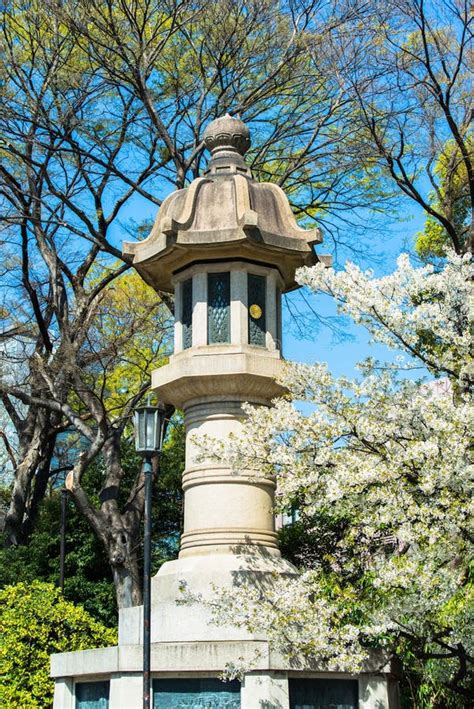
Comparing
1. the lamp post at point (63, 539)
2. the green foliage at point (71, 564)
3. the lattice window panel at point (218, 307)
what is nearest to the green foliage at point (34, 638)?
the lattice window panel at point (218, 307)

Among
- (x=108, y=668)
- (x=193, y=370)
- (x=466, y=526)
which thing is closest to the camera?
(x=466, y=526)

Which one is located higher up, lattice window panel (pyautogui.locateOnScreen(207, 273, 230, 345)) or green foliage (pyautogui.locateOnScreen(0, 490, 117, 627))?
lattice window panel (pyautogui.locateOnScreen(207, 273, 230, 345))

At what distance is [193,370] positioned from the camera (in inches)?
371

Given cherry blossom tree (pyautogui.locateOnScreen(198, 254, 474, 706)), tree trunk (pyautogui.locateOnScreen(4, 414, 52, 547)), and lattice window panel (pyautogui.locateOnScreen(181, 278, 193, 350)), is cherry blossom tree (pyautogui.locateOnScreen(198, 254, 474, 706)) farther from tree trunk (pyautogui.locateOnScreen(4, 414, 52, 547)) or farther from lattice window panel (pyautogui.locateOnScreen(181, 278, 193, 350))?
tree trunk (pyautogui.locateOnScreen(4, 414, 52, 547))

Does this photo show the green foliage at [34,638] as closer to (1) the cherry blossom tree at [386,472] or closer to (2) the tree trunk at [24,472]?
(1) the cherry blossom tree at [386,472]

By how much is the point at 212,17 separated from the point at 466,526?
11.5 m

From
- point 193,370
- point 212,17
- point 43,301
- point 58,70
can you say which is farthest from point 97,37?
point 193,370

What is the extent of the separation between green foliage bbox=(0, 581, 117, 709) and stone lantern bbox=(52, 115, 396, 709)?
2.04 metres

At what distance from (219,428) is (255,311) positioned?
137 cm

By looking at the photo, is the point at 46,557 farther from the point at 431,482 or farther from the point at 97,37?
the point at 431,482

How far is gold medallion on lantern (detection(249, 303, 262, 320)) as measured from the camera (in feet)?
32.9

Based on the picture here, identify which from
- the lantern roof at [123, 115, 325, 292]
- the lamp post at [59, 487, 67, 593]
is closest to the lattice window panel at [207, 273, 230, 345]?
the lantern roof at [123, 115, 325, 292]

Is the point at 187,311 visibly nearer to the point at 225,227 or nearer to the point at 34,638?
the point at 225,227

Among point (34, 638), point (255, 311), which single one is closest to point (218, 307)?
point (255, 311)
